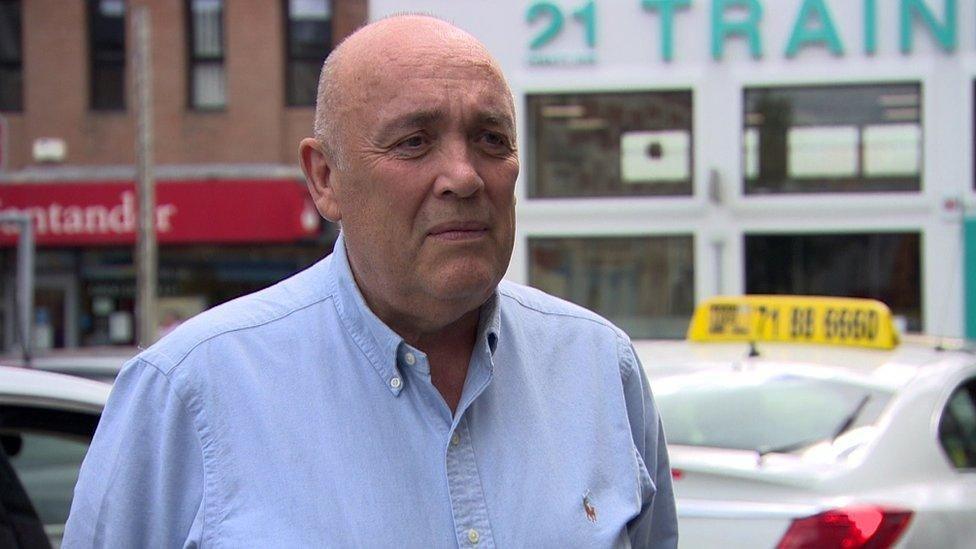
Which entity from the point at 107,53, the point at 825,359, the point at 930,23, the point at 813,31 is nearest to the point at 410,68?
the point at 825,359

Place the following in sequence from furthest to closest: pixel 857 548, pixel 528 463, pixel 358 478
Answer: pixel 857 548 → pixel 528 463 → pixel 358 478

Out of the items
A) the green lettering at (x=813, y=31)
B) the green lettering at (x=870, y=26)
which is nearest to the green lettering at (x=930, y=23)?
the green lettering at (x=870, y=26)

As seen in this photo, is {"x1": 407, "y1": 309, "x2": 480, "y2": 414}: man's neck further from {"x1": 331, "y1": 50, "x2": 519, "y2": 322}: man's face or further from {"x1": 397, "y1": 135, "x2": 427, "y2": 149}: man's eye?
{"x1": 397, "y1": 135, "x2": 427, "y2": 149}: man's eye

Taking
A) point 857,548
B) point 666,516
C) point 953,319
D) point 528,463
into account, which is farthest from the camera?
point 953,319

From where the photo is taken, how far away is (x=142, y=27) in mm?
14359

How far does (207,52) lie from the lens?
60.0 feet

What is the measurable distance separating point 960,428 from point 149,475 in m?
3.63

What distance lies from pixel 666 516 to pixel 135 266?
655 inches

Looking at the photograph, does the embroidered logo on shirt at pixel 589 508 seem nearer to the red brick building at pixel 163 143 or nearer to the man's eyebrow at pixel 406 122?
the man's eyebrow at pixel 406 122

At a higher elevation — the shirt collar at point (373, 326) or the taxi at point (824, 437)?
the shirt collar at point (373, 326)

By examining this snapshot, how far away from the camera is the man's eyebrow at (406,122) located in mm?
1775

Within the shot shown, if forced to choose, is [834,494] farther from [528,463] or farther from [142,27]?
[142,27]

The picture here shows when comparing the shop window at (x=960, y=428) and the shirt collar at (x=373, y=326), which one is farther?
the shop window at (x=960, y=428)

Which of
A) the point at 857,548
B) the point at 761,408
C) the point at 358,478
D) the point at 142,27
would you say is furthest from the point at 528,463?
the point at 142,27
